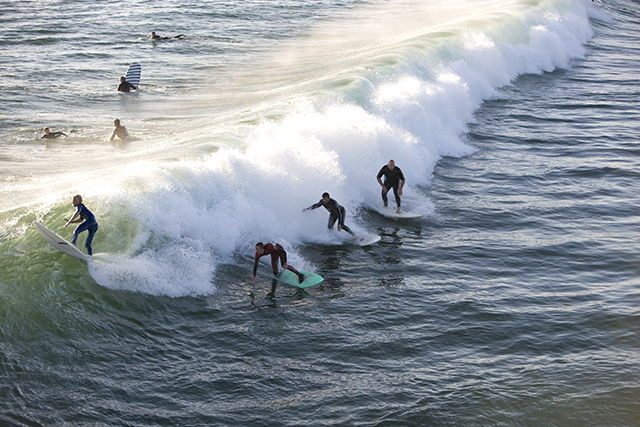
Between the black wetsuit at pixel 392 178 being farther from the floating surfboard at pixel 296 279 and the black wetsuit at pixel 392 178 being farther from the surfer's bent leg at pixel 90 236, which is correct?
the surfer's bent leg at pixel 90 236

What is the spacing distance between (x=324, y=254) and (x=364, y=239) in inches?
48.8

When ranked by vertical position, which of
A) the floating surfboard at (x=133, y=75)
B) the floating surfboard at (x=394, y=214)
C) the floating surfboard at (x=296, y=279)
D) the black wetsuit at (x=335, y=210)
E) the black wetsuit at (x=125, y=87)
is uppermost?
the floating surfboard at (x=133, y=75)

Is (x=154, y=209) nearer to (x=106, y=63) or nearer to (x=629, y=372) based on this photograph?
(x=629, y=372)

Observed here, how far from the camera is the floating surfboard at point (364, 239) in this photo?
1427 cm

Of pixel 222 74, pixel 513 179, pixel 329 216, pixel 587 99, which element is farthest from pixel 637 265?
pixel 222 74

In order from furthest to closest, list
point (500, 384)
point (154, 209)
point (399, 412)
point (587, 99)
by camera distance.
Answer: point (587, 99) → point (154, 209) → point (500, 384) → point (399, 412)

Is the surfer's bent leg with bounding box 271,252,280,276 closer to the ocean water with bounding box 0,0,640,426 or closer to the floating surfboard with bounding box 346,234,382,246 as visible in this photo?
the ocean water with bounding box 0,0,640,426

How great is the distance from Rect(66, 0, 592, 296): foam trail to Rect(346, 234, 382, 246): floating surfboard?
722mm

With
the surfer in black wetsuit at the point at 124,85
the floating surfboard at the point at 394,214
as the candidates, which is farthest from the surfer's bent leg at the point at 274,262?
the surfer in black wetsuit at the point at 124,85

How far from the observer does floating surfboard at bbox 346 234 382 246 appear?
1427 centimetres

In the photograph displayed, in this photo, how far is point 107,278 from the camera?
11.2 m

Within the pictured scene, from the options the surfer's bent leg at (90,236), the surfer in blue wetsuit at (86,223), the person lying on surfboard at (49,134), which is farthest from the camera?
the person lying on surfboard at (49,134)

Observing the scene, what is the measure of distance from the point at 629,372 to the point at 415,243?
236 inches

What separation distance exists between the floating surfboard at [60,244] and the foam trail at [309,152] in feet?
1.35
